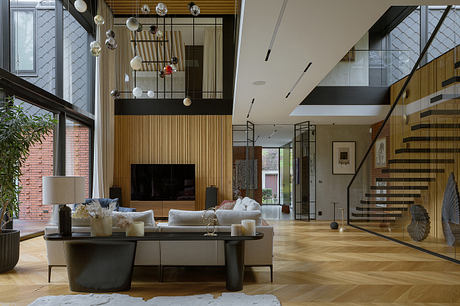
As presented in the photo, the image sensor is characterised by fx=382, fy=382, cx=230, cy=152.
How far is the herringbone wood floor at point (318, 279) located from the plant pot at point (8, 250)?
11cm

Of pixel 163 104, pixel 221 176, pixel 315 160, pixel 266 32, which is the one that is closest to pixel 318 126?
pixel 315 160

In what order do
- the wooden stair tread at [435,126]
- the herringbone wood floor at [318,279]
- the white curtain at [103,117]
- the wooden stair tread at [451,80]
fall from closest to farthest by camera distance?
the herringbone wood floor at [318,279]
the wooden stair tread at [451,80]
the wooden stair tread at [435,126]
the white curtain at [103,117]

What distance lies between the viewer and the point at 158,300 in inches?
147

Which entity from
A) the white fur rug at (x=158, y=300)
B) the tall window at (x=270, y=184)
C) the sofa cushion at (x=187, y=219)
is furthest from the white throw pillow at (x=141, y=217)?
the tall window at (x=270, y=184)

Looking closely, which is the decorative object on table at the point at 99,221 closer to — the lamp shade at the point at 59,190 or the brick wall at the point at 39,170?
the lamp shade at the point at 59,190

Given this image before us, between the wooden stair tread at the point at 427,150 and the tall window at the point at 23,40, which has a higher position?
the tall window at the point at 23,40

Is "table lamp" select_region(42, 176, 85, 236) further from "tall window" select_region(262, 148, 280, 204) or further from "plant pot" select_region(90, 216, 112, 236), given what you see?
"tall window" select_region(262, 148, 280, 204)

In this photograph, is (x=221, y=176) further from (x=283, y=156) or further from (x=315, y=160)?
(x=283, y=156)

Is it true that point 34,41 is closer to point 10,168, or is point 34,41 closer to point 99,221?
point 10,168

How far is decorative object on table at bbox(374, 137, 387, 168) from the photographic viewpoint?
7465mm

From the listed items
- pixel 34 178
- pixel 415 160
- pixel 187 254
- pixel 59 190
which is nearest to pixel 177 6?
pixel 34 178

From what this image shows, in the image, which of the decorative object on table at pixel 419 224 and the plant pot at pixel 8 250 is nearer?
the plant pot at pixel 8 250

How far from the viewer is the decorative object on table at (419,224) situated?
5.92m

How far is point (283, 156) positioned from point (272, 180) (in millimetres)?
1230
